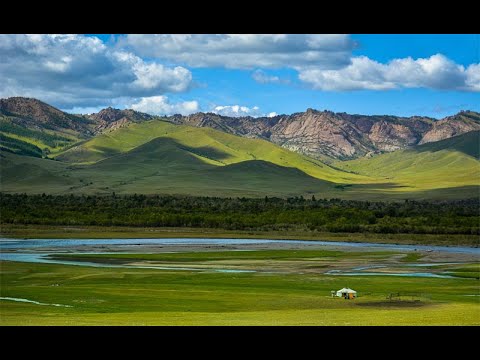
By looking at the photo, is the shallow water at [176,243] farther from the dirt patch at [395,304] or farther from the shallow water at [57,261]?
the dirt patch at [395,304]

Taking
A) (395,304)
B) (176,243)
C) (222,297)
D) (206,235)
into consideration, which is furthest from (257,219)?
(395,304)

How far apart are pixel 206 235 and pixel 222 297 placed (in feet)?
252

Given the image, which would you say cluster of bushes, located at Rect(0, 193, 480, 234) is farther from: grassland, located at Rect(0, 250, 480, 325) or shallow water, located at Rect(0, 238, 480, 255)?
grassland, located at Rect(0, 250, 480, 325)

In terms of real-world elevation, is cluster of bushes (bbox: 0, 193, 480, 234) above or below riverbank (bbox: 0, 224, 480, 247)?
above

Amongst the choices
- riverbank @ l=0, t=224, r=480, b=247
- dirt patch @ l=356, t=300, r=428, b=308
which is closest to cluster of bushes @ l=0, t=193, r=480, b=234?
riverbank @ l=0, t=224, r=480, b=247

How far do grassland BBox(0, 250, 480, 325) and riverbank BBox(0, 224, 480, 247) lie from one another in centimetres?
4193

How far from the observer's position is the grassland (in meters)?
36.6

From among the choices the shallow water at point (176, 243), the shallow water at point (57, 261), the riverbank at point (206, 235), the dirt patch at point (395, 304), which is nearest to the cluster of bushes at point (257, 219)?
the riverbank at point (206, 235)

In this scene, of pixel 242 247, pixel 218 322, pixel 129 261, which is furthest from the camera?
pixel 242 247

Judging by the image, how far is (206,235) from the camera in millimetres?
127000
